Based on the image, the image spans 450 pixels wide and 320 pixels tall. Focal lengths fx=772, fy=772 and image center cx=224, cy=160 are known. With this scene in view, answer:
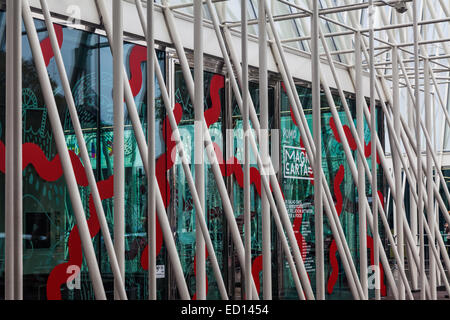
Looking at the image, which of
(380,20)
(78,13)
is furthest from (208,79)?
(380,20)

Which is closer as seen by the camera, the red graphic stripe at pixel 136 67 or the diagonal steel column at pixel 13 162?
the diagonal steel column at pixel 13 162

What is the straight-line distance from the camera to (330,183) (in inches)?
457

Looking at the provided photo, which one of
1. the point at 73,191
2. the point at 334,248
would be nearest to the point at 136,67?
the point at 73,191

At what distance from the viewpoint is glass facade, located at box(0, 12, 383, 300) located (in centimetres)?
668

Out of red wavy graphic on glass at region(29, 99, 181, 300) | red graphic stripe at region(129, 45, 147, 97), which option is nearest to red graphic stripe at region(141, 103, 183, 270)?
red graphic stripe at region(129, 45, 147, 97)

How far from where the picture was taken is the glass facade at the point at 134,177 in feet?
21.9

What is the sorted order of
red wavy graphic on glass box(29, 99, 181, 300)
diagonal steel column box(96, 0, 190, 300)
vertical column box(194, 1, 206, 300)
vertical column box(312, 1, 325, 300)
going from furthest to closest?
1. red wavy graphic on glass box(29, 99, 181, 300)
2. vertical column box(312, 1, 325, 300)
3. diagonal steel column box(96, 0, 190, 300)
4. vertical column box(194, 1, 206, 300)

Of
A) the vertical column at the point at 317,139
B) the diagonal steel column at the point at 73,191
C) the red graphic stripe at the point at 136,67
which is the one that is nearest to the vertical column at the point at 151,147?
the diagonal steel column at the point at 73,191

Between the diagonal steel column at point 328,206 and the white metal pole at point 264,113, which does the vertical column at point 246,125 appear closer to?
the white metal pole at point 264,113

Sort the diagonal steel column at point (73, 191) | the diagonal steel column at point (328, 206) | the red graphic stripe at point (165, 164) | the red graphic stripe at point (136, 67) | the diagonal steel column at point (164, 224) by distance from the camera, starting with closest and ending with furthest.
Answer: the diagonal steel column at point (73, 191), the diagonal steel column at point (164, 224), the diagonal steel column at point (328, 206), the red graphic stripe at point (136, 67), the red graphic stripe at point (165, 164)

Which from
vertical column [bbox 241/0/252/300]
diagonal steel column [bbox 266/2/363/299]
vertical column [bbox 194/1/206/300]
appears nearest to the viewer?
vertical column [bbox 194/1/206/300]

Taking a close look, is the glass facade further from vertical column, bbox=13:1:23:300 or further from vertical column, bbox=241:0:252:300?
vertical column, bbox=13:1:23:300

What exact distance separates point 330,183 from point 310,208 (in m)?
0.82
